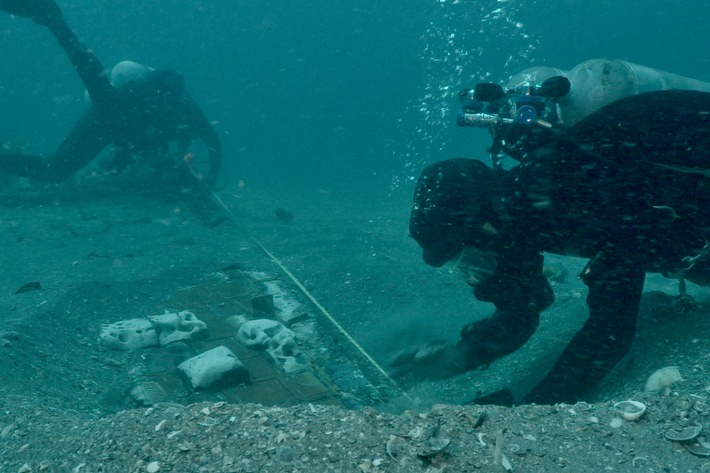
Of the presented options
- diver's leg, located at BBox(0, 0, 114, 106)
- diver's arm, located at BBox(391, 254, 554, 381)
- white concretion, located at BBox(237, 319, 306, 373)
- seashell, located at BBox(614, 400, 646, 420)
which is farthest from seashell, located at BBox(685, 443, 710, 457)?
diver's leg, located at BBox(0, 0, 114, 106)

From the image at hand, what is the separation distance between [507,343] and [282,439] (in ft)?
6.89

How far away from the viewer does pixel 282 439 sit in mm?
1995

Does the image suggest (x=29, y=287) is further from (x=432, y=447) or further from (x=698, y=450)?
(x=698, y=450)

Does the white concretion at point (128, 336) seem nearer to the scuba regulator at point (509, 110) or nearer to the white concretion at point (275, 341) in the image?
the white concretion at point (275, 341)

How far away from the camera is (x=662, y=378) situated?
2.58 metres

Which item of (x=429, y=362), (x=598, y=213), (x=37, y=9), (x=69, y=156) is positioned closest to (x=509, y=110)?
(x=598, y=213)

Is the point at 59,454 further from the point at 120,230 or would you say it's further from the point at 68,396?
the point at 120,230

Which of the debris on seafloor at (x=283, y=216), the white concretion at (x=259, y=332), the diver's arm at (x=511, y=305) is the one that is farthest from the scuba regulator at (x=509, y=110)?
the debris on seafloor at (x=283, y=216)

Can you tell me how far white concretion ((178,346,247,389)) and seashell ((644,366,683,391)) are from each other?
2792 millimetres

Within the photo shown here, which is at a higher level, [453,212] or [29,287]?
[453,212]

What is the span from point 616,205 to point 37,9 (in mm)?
11412

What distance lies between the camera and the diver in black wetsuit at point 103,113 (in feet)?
31.3

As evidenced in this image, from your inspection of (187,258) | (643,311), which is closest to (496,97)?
(643,311)

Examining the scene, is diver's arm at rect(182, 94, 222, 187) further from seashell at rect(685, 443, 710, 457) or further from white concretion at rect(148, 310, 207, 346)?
seashell at rect(685, 443, 710, 457)
